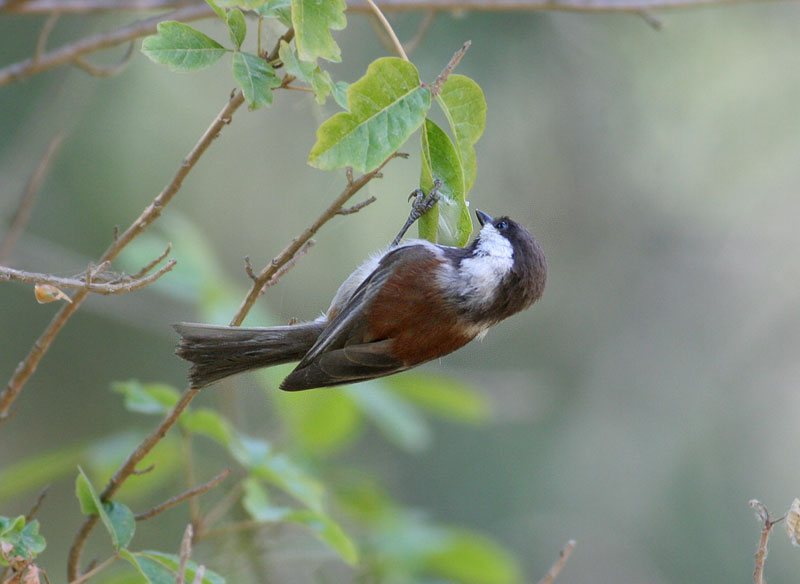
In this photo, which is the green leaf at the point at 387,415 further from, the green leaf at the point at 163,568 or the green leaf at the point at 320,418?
the green leaf at the point at 163,568

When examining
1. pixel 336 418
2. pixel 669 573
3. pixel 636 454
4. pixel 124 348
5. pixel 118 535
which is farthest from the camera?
pixel 636 454

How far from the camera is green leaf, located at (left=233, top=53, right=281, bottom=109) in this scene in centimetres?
182

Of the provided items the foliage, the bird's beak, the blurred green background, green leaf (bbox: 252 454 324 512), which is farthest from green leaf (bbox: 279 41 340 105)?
the blurred green background

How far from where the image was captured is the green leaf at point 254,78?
1.82 metres

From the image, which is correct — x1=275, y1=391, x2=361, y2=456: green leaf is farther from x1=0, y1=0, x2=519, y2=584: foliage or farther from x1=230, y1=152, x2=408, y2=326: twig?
x1=230, y1=152, x2=408, y2=326: twig

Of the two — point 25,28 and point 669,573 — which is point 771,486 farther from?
point 25,28

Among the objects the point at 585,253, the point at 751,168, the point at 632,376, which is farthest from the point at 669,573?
the point at 751,168

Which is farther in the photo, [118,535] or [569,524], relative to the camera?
[569,524]

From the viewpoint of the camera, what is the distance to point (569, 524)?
7.54m

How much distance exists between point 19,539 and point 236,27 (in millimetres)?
1149

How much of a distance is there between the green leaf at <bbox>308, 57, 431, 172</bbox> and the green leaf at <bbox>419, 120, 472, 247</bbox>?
0.17 metres

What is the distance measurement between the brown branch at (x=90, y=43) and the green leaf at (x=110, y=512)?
4.59 ft

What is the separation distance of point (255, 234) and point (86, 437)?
199 cm

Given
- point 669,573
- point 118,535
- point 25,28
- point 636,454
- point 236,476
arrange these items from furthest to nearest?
1. point 636,454
2. point 669,573
3. point 25,28
4. point 236,476
5. point 118,535
